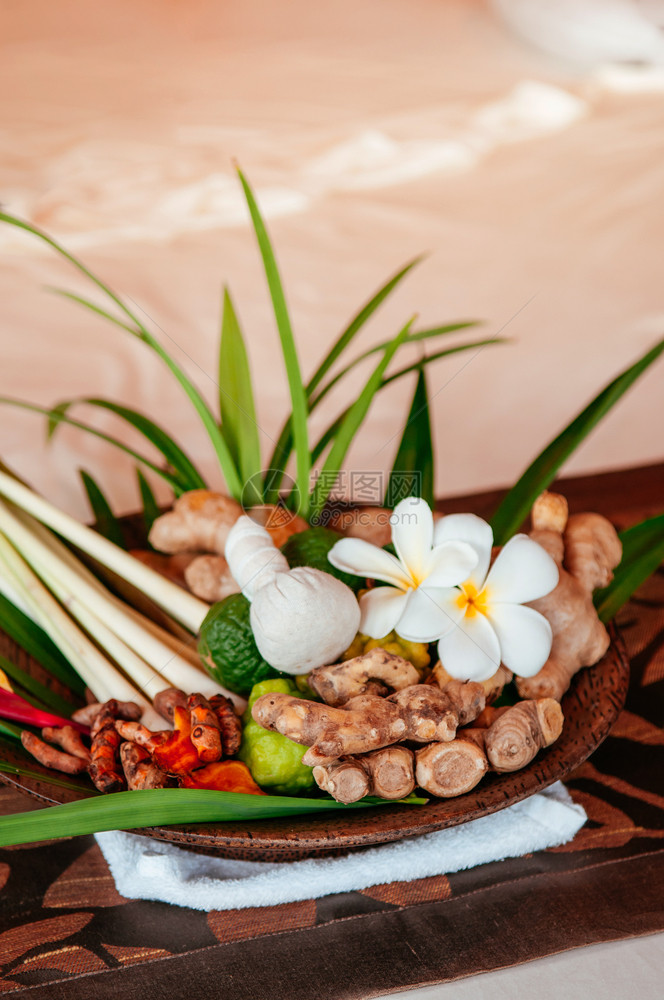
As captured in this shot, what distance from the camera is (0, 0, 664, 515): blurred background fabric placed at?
44.3 inches

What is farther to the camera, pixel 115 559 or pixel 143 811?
pixel 115 559

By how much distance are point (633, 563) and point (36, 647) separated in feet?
1.47

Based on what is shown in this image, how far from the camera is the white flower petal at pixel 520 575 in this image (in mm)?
521

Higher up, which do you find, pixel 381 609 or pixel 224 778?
pixel 381 609

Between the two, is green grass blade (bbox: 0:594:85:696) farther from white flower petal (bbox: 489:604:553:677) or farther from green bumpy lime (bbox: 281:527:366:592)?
white flower petal (bbox: 489:604:553:677)

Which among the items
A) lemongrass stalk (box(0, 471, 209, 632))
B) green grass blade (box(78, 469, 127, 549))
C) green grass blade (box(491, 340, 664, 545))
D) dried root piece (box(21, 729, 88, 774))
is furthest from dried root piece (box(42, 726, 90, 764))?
green grass blade (box(491, 340, 664, 545))

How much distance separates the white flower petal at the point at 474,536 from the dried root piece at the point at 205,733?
0.57 feet

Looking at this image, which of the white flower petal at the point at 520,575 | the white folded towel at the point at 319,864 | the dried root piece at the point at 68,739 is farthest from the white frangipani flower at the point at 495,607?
the dried root piece at the point at 68,739

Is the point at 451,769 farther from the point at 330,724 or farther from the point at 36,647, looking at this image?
the point at 36,647

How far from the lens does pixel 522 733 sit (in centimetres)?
49

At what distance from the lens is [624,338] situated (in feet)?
4.06

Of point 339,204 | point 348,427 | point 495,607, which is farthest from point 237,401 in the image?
point 339,204

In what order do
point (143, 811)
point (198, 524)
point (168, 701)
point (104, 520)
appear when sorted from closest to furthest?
point (143, 811) < point (168, 701) < point (198, 524) < point (104, 520)

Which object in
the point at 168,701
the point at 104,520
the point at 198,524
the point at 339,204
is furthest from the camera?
the point at 339,204
